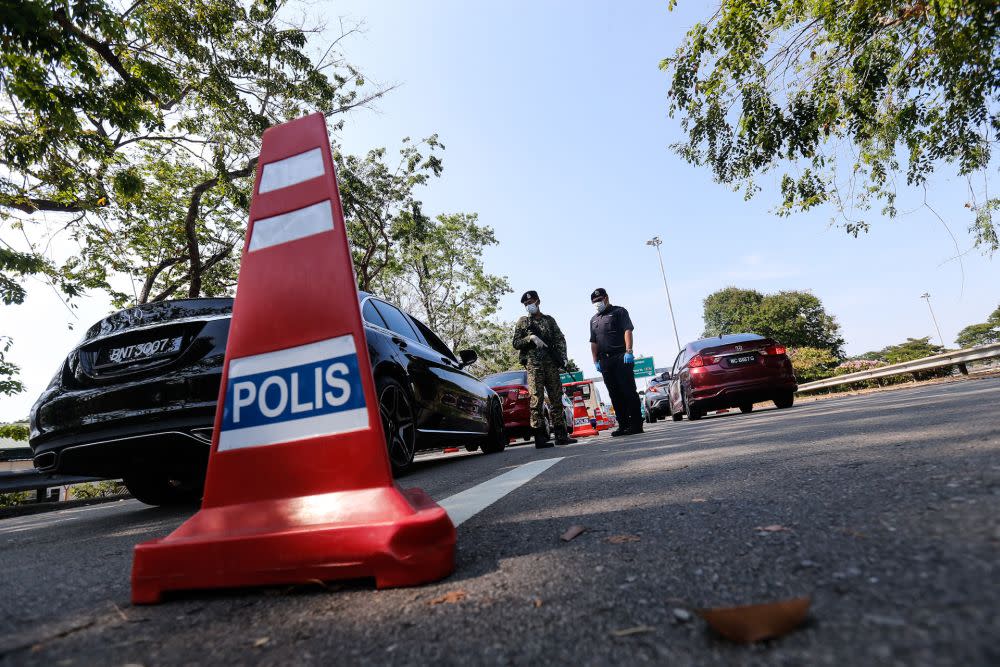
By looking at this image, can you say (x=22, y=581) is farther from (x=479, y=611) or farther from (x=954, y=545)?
(x=954, y=545)

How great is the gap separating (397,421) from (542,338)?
3.46 m

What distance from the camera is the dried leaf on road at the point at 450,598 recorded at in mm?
1388

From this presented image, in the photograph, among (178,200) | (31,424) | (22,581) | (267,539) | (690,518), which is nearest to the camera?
(267,539)

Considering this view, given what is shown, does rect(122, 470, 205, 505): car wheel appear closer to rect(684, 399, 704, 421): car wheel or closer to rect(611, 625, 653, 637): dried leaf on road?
rect(611, 625, 653, 637): dried leaf on road

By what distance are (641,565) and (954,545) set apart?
69 centimetres

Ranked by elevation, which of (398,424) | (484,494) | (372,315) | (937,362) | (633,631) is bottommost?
(633,631)

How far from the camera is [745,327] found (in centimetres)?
5847

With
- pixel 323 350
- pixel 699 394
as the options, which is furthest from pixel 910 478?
pixel 699 394

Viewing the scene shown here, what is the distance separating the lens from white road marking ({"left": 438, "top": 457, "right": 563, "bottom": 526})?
2650mm

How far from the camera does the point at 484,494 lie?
125 inches

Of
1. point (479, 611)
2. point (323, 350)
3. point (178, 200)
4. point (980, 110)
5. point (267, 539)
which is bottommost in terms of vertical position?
point (479, 611)

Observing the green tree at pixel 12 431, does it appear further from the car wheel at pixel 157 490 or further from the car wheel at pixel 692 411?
the car wheel at pixel 692 411

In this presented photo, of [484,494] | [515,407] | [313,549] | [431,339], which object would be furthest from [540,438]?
[313,549]

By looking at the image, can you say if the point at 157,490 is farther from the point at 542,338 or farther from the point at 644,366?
the point at 644,366
